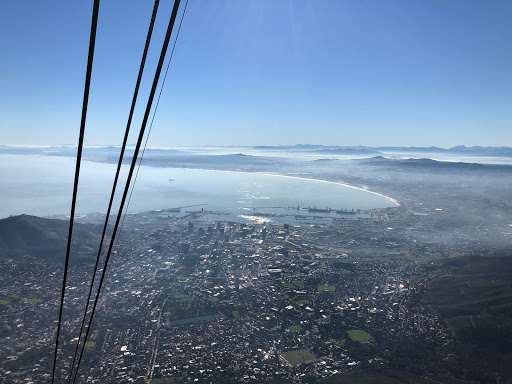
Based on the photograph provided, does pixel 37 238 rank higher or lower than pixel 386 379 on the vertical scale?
higher

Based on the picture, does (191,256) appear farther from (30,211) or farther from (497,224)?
(497,224)

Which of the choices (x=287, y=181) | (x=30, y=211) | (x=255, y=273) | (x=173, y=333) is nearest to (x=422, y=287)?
(x=255, y=273)

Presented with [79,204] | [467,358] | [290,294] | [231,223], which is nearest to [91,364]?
[290,294]

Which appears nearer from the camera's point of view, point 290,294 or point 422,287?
point 290,294

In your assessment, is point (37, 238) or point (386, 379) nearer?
point (386, 379)

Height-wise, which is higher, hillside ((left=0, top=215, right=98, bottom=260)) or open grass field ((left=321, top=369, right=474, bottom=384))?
hillside ((left=0, top=215, right=98, bottom=260))

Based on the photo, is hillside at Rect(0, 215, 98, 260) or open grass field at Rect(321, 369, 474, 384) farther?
hillside at Rect(0, 215, 98, 260)

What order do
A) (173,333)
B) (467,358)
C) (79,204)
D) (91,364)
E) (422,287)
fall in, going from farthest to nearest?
1. (79,204)
2. (422,287)
3. (173,333)
4. (467,358)
5. (91,364)

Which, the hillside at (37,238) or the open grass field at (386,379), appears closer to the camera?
the open grass field at (386,379)

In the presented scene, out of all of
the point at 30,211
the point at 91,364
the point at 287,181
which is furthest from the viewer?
the point at 287,181

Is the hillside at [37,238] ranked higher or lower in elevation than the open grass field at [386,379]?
higher
